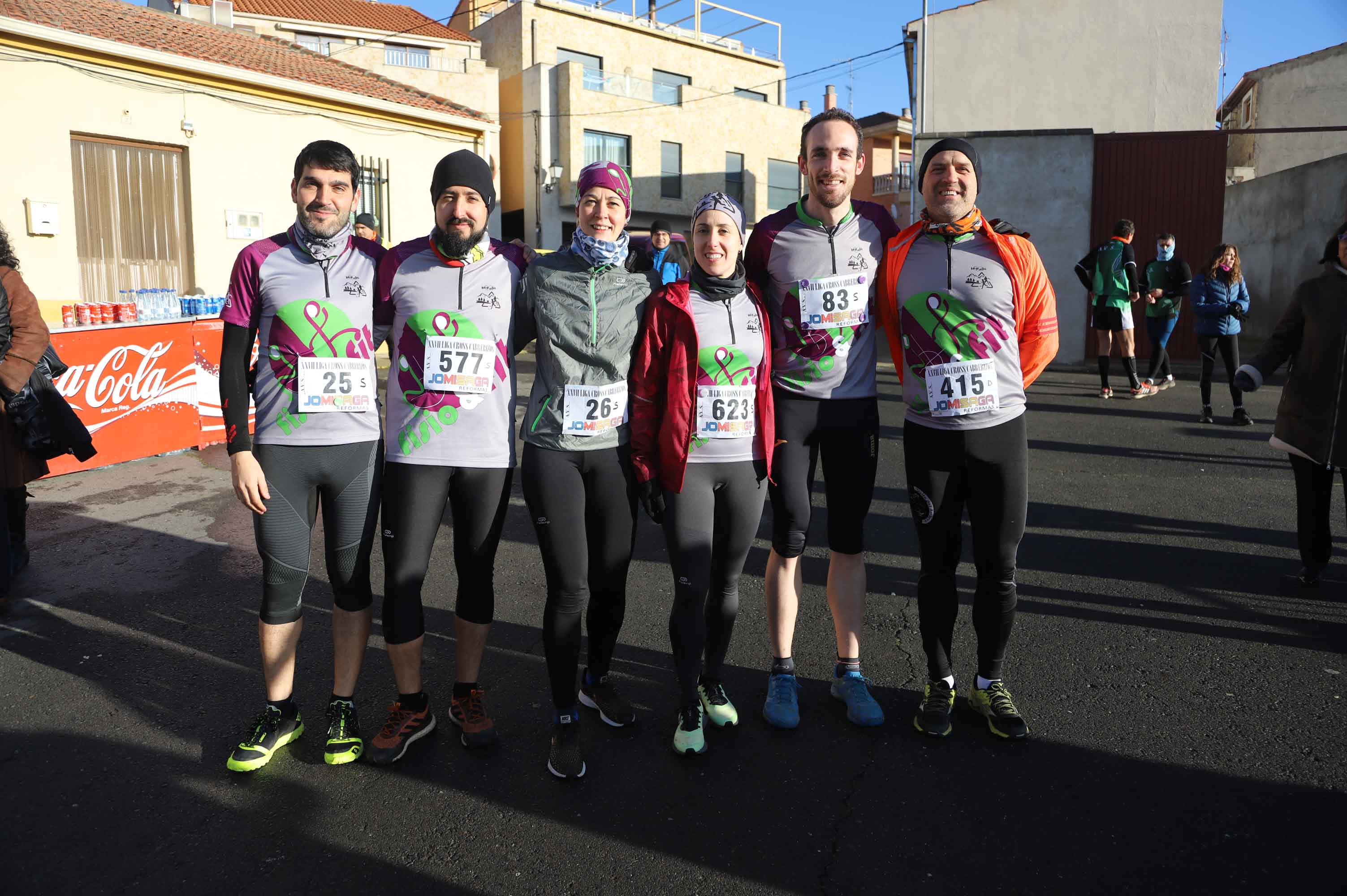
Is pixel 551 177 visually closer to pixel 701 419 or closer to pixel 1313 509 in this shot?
pixel 1313 509

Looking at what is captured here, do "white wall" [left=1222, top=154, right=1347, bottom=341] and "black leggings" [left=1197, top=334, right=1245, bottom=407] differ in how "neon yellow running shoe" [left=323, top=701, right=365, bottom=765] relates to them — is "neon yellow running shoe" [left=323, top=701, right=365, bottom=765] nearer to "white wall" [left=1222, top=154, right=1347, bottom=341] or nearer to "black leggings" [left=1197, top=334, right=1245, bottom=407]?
"black leggings" [left=1197, top=334, right=1245, bottom=407]

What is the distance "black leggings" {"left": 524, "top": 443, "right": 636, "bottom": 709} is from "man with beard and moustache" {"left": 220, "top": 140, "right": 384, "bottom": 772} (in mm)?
665

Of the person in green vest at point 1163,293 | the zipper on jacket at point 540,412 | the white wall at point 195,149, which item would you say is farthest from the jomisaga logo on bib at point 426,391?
the white wall at point 195,149

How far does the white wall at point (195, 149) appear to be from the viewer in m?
12.9

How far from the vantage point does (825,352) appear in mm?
3436

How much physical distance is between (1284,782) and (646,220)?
1327 inches

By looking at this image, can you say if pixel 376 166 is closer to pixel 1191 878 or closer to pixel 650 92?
pixel 1191 878

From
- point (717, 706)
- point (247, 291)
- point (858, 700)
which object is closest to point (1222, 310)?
point (858, 700)

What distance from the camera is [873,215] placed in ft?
11.9

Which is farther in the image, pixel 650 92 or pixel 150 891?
pixel 650 92

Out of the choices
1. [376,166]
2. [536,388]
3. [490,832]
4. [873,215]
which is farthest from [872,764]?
[376,166]

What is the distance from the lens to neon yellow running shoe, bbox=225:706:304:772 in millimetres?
3168

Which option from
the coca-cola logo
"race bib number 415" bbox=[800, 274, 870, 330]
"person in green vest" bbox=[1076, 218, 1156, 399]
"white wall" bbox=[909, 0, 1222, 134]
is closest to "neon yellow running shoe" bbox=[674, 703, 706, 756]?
"race bib number 415" bbox=[800, 274, 870, 330]

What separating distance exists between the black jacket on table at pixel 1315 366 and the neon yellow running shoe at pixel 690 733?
11.2ft
